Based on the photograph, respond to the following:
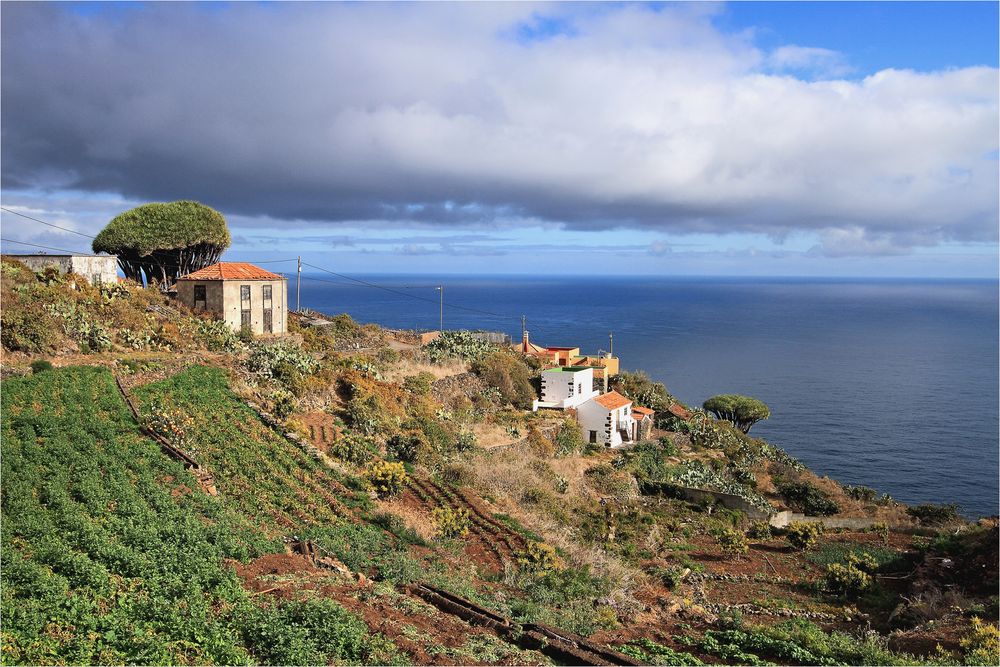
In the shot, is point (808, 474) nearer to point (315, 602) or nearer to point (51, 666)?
point (315, 602)

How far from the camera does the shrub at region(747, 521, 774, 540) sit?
29094 mm

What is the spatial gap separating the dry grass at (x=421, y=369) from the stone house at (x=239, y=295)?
879 cm

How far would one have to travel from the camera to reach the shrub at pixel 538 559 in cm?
1975

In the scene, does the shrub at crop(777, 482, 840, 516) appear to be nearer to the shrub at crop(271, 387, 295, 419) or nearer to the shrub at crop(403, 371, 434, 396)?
the shrub at crop(403, 371, 434, 396)

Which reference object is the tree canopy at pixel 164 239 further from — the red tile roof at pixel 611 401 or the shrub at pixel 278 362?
the red tile roof at pixel 611 401

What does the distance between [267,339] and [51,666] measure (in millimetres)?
31422

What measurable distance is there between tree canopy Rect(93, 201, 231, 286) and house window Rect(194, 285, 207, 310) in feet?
27.2

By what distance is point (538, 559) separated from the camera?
20.1 m

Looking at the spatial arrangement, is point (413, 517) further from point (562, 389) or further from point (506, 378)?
point (562, 389)

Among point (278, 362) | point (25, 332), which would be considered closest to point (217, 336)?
point (278, 362)

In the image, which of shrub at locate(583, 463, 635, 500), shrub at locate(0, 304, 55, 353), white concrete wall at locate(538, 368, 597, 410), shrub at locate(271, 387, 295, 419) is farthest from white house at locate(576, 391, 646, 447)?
shrub at locate(0, 304, 55, 353)

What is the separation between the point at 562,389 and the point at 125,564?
33.1 meters

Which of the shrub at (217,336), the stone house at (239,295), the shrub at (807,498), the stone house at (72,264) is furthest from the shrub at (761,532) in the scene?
the stone house at (72,264)

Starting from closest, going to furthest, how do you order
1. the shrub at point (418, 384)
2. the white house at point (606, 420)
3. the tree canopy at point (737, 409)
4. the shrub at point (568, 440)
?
the shrub at point (418, 384), the shrub at point (568, 440), the white house at point (606, 420), the tree canopy at point (737, 409)
